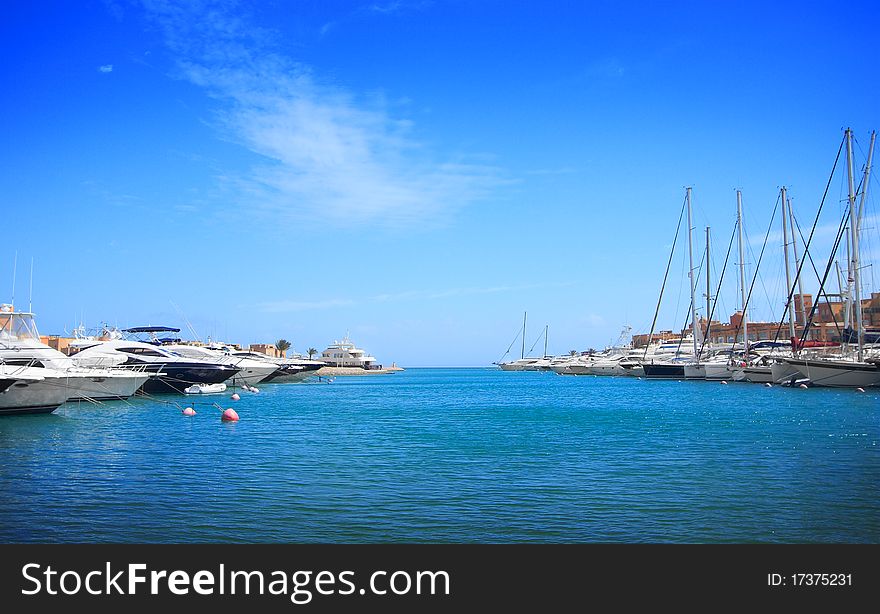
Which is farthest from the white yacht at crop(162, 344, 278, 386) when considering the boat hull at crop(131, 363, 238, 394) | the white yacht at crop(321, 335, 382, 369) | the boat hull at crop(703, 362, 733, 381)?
the white yacht at crop(321, 335, 382, 369)

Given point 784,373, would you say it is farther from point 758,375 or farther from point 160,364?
point 160,364

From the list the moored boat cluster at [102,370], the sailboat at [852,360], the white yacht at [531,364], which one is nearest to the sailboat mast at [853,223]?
the sailboat at [852,360]

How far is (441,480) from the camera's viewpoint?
1802cm

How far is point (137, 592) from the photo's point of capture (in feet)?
25.1

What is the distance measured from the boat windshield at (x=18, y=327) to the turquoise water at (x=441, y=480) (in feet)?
28.5

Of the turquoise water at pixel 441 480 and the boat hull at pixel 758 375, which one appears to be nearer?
the turquoise water at pixel 441 480

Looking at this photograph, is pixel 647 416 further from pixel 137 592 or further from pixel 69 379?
pixel 137 592

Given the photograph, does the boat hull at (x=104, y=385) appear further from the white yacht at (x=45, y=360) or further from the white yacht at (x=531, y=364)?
the white yacht at (x=531, y=364)

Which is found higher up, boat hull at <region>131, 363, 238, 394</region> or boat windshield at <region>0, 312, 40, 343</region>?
boat windshield at <region>0, 312, 40, 343</region>

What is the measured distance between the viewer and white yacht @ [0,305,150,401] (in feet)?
122

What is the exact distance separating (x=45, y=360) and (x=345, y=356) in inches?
4829

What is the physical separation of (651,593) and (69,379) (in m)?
35.5

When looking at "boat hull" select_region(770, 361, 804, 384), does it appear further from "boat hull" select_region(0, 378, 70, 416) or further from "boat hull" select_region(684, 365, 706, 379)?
"boat hull" select_region(0, 378, 70, 416)

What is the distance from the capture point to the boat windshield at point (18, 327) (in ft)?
128
